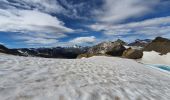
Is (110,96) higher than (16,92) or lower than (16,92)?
lower

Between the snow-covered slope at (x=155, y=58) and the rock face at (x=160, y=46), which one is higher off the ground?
the rock face at (x=160, y=46)

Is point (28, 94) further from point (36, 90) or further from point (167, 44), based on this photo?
point (167, 44)

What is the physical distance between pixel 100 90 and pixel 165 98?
A: 2.65 meters

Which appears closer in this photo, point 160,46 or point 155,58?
point 155,58

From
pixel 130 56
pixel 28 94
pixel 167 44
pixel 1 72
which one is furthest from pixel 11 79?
pixel 167 44

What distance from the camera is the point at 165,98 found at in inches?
305

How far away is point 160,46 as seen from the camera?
182 ft

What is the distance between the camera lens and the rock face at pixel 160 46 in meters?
53.4

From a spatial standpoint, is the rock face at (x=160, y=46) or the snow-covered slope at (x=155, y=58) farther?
the rock face at (x=160, y=46)

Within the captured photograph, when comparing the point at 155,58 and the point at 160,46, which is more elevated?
the point at 160,46

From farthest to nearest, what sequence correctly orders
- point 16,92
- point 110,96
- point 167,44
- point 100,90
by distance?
point 167,44 < point 100,90 < point 110,96 < point 16,92

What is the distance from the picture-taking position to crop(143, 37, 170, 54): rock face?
2101 inches

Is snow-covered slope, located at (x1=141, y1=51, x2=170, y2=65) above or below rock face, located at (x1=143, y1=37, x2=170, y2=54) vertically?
below

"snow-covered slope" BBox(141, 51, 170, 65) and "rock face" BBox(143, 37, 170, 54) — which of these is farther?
"rock face" BBox(143, 37, 170, 54)
